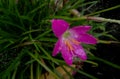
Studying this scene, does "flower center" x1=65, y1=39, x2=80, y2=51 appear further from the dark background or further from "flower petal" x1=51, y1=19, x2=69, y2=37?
the dark background

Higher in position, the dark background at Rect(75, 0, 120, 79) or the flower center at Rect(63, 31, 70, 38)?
the flower center at Rect(63, 31, 70, 38)

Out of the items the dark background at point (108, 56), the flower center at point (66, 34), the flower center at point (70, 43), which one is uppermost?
the flower center at point (66, 34)

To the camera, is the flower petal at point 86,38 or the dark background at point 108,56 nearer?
the flower petal at point 86,38

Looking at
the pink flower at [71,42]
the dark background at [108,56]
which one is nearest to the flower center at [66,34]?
the pink flower at [71,42]

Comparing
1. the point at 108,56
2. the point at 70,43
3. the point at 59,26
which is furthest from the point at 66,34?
the point at 108,56

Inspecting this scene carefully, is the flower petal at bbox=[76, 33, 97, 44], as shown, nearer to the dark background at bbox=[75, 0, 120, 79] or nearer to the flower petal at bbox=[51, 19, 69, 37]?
the flower petal at bbox=[51, 19, 69, 37]

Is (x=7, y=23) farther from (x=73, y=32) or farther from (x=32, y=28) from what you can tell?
(x=73, y=32)

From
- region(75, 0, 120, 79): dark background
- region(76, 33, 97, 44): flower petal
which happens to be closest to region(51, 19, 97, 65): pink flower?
region(76, 33, 97, 44): flower petal

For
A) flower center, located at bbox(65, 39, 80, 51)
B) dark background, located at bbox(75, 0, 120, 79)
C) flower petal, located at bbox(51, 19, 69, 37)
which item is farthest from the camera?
dark background, located at bbox(75, 0, 120, 79)

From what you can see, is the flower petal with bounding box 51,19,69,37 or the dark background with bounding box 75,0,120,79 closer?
the flower petal with bounding box 51,19,69,37

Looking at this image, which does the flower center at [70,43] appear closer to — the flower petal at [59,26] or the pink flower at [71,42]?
the pink flower at [71,42]

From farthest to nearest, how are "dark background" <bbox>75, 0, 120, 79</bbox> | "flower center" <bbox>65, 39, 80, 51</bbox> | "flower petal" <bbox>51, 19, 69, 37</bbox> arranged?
"dark background" <bbox>75, 0, 120, 79</bbox> → "flower center" <bbox>65, 39, 80, 51</bbox> → "flower petal" <bbox>51, 19, 69, 37</bbox>

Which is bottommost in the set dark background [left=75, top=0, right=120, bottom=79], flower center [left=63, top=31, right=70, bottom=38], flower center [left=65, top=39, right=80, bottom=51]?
dark background [left=75, top=0, right=120, bottom=79]
